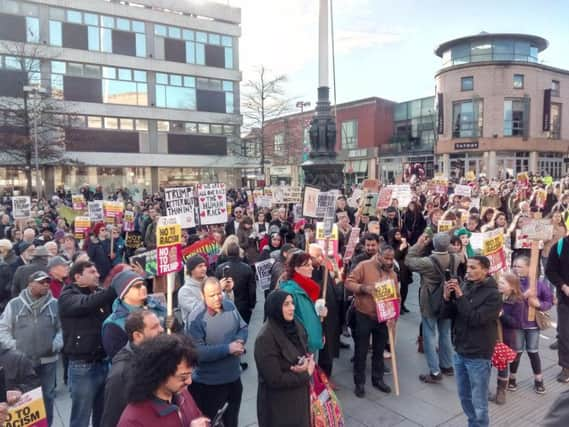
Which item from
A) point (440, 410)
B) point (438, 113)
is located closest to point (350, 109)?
point (438, 113)

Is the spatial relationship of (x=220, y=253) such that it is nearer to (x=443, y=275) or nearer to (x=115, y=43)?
(x=443, y=275)

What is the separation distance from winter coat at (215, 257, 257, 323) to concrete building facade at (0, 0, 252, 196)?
28571mm

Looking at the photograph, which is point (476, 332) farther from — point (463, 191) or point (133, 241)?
point (133, 241)

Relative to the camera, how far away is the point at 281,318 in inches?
129

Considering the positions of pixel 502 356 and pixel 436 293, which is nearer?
pixel 502 356

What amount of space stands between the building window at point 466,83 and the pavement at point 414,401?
40.0 m

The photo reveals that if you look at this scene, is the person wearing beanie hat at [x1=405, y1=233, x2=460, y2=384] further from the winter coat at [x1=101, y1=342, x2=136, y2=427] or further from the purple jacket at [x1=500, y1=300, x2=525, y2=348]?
the winter coat at [x1=101, y1=342, x2=136, y2=427]

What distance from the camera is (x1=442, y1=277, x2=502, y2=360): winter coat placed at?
3871 millimetres

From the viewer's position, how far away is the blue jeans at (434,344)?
5316 millimetres

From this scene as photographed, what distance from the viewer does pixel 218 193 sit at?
791cm

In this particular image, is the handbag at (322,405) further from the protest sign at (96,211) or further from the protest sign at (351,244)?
the protest sign at (96,211)

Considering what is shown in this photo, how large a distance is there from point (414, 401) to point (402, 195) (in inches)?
264

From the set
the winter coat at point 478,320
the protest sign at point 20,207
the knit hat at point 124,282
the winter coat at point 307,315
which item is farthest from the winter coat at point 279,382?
the protest sign at point 20,207

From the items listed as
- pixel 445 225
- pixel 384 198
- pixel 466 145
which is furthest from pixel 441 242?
pixel 466 145
